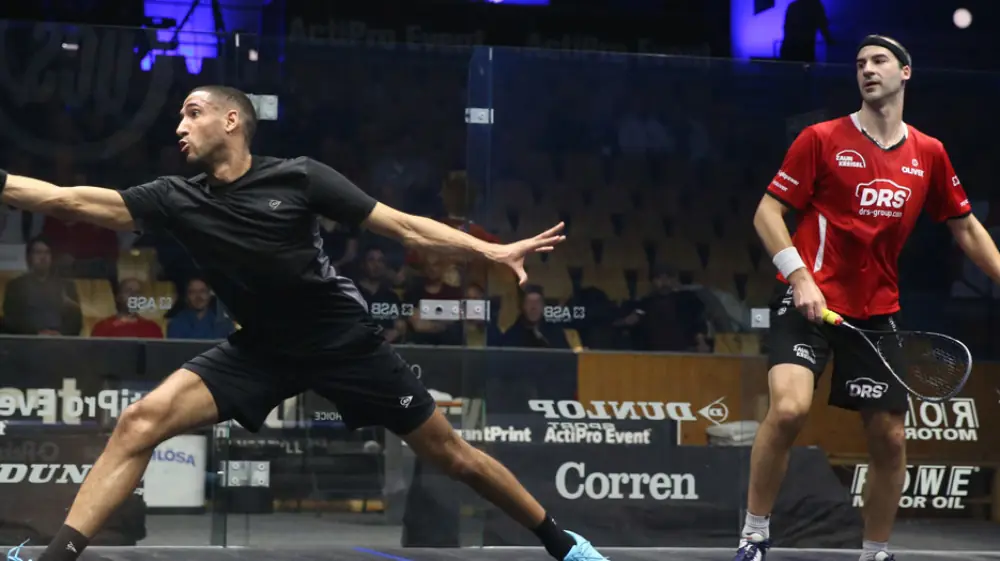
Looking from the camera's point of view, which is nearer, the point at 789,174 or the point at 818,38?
the point at 789,174

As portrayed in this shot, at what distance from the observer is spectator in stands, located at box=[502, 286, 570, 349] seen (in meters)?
6.77

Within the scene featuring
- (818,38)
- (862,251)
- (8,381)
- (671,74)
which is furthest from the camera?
(818,38)

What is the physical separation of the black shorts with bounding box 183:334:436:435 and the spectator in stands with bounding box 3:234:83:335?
7.22 ft

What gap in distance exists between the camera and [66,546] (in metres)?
4.03

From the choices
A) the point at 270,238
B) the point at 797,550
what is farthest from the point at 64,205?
the point at 797,550

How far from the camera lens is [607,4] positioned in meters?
9.84

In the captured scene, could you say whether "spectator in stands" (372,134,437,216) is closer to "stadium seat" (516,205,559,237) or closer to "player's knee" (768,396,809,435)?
"stadium seat" (516,205,559,237)

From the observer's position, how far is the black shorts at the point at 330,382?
443 cm

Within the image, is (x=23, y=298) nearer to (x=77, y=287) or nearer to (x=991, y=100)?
(x=77, y=287)

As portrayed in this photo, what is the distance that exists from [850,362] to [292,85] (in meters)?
2.89

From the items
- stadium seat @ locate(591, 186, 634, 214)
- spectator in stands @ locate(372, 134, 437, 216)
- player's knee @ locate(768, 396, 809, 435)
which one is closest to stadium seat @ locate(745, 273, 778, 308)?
stadium seat @ locate(591, 186, 634, 214)

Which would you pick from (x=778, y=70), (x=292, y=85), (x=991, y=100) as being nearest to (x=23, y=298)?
(x=292, y=85)

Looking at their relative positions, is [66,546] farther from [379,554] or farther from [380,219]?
[379,554]

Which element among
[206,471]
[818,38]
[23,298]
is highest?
[818,38]
